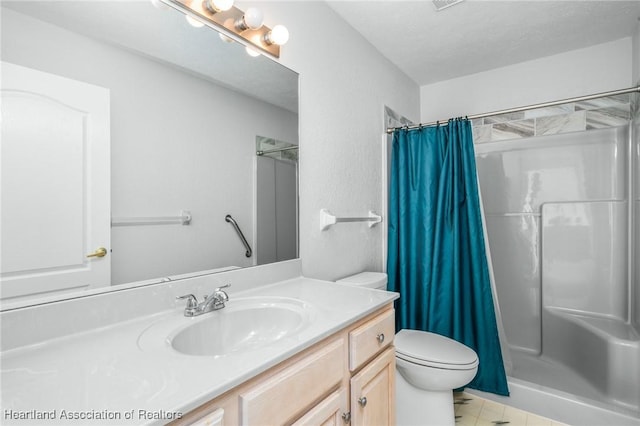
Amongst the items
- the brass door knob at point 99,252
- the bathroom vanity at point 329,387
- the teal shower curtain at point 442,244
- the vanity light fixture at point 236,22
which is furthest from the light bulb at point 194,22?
the teal shower curtain at point 442,244

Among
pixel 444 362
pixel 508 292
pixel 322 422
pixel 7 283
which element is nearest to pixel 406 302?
pixel 444 362

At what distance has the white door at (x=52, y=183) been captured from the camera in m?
0.78

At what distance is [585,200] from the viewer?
7.53 feet

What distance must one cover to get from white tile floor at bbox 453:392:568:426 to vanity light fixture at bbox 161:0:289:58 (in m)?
2.18

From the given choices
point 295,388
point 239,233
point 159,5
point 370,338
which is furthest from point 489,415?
point 159,5

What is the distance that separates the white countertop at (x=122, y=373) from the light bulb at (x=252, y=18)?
111cm

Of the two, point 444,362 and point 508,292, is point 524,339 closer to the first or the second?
point 508,292

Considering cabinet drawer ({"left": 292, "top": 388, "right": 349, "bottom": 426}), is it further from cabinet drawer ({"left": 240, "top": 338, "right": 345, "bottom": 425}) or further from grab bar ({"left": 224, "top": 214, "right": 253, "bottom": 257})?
grab bar ({"left": 224, "top": 214, "right": 253, "bottom": 257})

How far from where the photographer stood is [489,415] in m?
1.86

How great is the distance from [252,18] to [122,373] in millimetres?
1251

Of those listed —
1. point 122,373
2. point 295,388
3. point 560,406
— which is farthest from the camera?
point 560,406

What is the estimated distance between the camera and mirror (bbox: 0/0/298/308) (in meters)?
0.81

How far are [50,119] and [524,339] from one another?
3.06 metres

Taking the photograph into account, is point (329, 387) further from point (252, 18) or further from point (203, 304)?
point (252, 18)
